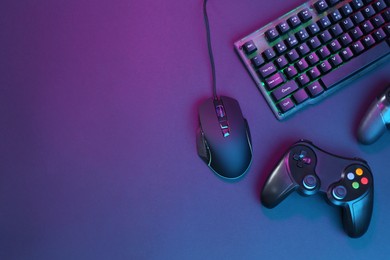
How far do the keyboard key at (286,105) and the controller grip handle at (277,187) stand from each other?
0.28ft

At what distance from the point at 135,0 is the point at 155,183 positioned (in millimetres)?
Result: 296

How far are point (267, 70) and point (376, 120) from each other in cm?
17

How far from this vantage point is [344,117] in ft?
2.03

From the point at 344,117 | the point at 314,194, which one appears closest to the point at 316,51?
the point at 344,117

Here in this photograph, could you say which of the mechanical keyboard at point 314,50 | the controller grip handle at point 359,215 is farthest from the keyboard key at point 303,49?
the controller grip handle at point 359,215

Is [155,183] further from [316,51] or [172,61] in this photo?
[316,51]

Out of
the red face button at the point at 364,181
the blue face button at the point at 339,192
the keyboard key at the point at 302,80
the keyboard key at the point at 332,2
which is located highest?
the keyboard key at the point at 332,2

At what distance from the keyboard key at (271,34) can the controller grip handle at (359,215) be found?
0.26 meters

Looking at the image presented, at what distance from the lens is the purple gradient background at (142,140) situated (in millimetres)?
567

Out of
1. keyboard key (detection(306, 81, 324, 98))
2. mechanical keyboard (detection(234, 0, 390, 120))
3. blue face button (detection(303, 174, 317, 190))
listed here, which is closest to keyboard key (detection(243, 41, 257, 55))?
mechanical keyboard (detection(234, 0, 390, 120))

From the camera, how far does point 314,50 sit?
2.02 feet

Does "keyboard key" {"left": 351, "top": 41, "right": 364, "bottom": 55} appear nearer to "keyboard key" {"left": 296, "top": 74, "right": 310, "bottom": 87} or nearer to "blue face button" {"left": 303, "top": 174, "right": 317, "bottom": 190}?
"keyboard key" {"left": 296, "top": 74, "right": 310, "bottom": 87}

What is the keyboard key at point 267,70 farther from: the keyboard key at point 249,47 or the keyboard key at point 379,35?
the keyboard key at point 379,35

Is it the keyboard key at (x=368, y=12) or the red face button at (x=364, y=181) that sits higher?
the keyboard key at (x=368, y=12)
